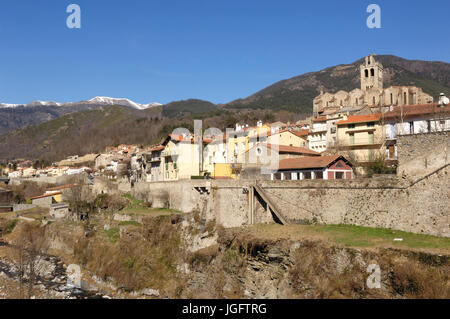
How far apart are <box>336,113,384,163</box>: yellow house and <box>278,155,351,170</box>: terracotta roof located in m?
7.28

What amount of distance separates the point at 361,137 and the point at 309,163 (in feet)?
46.0

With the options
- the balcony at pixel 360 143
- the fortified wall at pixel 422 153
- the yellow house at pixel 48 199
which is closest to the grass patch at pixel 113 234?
the fortified wall at pixel 422 153

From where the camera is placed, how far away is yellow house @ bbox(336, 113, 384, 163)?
4144 centimetres

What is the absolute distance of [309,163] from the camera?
3391 centimetres

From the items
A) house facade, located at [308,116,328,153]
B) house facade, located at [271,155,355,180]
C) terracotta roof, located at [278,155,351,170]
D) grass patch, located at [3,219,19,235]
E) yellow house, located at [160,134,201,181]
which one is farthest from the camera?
grass patch, located at [3,219,19,235]

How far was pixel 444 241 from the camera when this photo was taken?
20.6 m

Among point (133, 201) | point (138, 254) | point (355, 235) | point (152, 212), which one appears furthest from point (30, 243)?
point (355, 235)

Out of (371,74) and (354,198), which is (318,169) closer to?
(354,198)

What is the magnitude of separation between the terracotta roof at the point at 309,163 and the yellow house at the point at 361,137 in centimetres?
728

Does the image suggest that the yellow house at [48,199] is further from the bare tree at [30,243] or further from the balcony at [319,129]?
the balcony at [319,129]

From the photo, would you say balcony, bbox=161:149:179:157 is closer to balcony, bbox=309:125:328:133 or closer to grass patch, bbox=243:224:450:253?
balcony, bbox=309:125:328:133

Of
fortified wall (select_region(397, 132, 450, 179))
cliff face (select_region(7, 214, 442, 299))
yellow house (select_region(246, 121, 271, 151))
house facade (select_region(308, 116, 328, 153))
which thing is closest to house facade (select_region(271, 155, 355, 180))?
cliff face (select_region(7, 214, 442, 299))

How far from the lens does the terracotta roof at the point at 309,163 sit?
3256cm

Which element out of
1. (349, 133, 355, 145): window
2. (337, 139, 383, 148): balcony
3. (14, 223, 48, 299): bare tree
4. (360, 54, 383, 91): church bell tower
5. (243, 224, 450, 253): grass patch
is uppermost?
(360, 54, 383, 91): church bell tower
